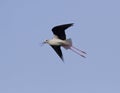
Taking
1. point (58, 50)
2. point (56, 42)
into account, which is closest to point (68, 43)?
point (56, 42)

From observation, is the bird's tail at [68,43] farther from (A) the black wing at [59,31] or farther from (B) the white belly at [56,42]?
(A) the black wing at [59,31]

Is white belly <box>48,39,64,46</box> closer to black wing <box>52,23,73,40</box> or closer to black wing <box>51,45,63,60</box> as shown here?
black wing <box>52,23,73,40</box>

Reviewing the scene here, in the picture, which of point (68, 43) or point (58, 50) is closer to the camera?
point (68, 43)

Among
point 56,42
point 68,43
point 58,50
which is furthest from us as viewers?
point 58,50

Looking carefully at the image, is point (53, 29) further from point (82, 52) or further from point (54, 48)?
point (82, 52)

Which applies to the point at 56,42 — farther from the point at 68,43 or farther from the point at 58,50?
the point at 58,50

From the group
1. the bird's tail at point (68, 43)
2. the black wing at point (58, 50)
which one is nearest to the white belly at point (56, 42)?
the bird's tail at point (68, 43)

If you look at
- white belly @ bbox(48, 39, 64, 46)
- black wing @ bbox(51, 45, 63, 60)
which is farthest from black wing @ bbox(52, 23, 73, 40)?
black wing @ bbox(51, 45, 63, 60)

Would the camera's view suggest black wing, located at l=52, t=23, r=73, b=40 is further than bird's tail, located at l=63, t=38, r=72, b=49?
Yes

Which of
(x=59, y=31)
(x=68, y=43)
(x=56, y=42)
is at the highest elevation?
(x=59, y=31)

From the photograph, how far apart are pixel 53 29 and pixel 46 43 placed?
2.41 feet

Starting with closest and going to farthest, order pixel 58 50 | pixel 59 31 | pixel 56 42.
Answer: pixel 56 42 → pixel 59 31 → pixel 58 50

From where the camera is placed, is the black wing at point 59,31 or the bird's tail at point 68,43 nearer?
the bird's tail at point 68,43

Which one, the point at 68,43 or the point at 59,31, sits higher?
the point at 59,31
